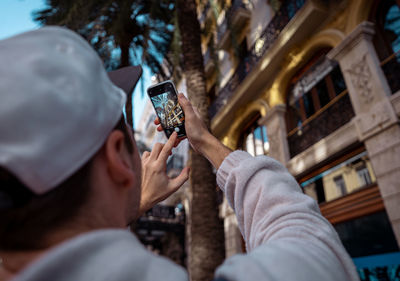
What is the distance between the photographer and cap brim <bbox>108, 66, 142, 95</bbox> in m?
0.98

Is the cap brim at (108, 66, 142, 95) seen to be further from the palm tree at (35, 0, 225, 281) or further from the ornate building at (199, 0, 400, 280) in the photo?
the ornate building at (199, 0, 400, 280)

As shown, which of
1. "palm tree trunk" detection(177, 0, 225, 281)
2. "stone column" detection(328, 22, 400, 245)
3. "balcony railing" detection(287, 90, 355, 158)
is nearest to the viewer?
"palm tree trunk" detection(177, 0, 225, 281)

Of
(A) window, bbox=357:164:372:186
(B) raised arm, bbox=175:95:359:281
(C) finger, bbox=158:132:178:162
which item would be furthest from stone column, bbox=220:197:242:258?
(B) raised arm, bbox=175:95:359:281

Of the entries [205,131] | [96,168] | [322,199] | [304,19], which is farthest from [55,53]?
[304,19]

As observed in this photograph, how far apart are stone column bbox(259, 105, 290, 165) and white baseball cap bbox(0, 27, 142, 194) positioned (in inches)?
351

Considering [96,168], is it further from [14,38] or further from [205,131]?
[205,131]

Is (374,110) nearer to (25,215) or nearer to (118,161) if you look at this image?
(118,161)

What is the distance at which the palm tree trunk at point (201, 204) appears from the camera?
4996 millimetres

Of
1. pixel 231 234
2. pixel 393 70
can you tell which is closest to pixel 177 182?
pixel 393 70

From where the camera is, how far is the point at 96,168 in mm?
723

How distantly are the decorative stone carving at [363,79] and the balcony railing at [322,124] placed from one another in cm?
78

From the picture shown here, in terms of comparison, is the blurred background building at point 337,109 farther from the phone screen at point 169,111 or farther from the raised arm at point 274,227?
the raised arm at point 274,227

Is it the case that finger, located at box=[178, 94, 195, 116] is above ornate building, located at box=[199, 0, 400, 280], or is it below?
below

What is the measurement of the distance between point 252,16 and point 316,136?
720 cm
